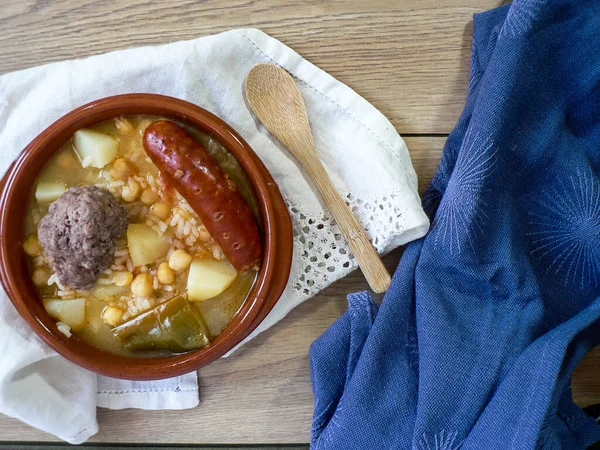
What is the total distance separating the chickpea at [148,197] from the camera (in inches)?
63.9

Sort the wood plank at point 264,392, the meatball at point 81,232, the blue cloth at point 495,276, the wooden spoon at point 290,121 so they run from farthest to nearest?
1. the wood plank at point 264,392
2. the wooden spoon at point 290,121
3. the blue cloth at point 495,276
4. the meatball at point 81,232

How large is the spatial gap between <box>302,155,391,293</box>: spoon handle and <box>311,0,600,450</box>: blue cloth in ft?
0.19

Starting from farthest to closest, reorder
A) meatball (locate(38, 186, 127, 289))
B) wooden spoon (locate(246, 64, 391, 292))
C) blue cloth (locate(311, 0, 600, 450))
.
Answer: wooden spoon (locate(246, 64, 391, 292)), blue cloth (locate(311, 0, 600, 450)), meatball (locate(38, 186, 127, 289))

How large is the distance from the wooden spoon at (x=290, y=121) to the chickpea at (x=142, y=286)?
59 centimetres

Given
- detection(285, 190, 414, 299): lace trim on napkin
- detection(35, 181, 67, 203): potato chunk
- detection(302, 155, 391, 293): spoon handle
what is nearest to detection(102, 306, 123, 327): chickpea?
detection(35, 181, 67, 203): potato chunk

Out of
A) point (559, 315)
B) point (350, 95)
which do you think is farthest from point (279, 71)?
point (559, 315)

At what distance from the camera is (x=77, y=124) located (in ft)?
5.13

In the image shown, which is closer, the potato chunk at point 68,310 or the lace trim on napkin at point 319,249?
the potato chunk at point 68,310

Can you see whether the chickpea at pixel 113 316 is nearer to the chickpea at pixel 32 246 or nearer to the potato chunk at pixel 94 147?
the chickpea at pixel 32 246

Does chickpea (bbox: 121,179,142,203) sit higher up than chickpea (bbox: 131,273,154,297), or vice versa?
chickpea (bbox: 121,179,142,203)

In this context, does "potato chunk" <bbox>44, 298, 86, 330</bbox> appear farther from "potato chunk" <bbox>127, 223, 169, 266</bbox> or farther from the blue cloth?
the blue cloth

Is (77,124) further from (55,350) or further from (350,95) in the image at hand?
(350,95)

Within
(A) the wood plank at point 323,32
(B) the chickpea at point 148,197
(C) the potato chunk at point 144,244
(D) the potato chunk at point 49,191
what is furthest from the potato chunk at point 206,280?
(A) the wood plank at point 323,32

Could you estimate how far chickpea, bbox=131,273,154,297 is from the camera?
1.61 metres
